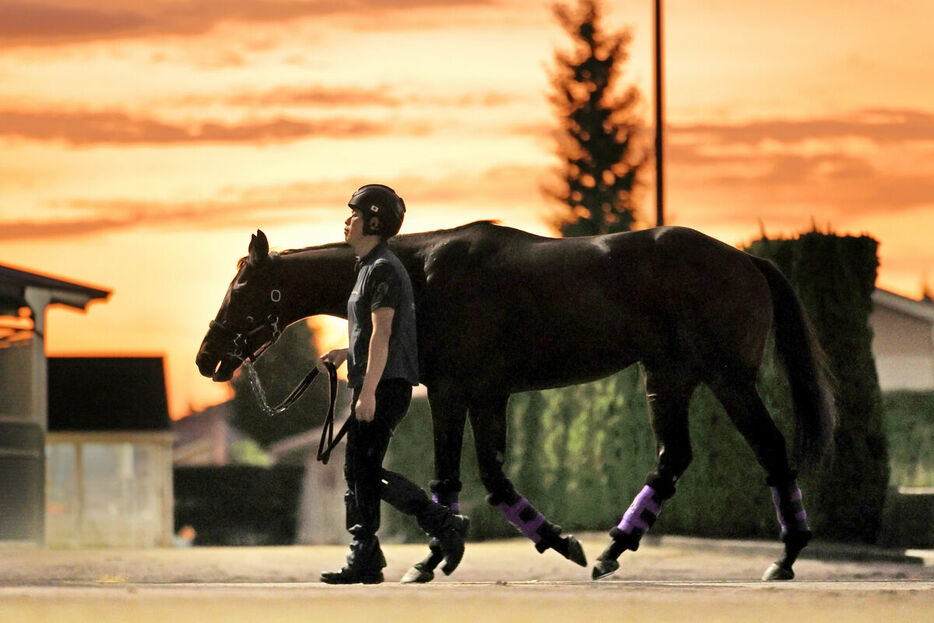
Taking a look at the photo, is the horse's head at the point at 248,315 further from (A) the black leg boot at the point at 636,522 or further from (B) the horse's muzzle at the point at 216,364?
(A) the black leg boot at the point at 636,522

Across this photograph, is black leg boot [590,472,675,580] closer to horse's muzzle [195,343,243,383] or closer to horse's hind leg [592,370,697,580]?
horse's hind leg [592,370,697,580]

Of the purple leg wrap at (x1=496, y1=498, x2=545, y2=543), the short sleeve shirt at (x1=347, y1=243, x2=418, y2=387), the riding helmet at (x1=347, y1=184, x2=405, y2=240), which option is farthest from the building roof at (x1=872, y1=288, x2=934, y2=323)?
the short sleeve shirt at (x1=347, y1=243, x2=418, y2=387)

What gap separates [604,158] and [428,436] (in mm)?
34727

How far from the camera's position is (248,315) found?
9641mm

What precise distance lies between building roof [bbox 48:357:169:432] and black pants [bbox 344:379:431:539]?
79.9 feet

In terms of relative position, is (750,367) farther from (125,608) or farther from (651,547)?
(651,547)

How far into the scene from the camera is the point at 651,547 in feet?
57.6

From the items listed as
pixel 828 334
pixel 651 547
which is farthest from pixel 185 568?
pixel 828 334

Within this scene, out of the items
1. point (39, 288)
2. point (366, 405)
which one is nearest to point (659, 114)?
point (39, 288)

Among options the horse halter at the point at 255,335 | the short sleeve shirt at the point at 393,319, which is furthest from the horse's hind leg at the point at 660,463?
the horse halter at the point at 255,335

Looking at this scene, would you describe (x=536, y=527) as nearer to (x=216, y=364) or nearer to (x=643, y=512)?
(x=643, y=512)

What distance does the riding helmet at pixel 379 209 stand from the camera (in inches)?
352

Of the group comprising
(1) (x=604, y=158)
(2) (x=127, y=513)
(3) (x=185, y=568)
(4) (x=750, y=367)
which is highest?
(1) (x=604, y=158)

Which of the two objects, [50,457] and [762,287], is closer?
[762,287]
